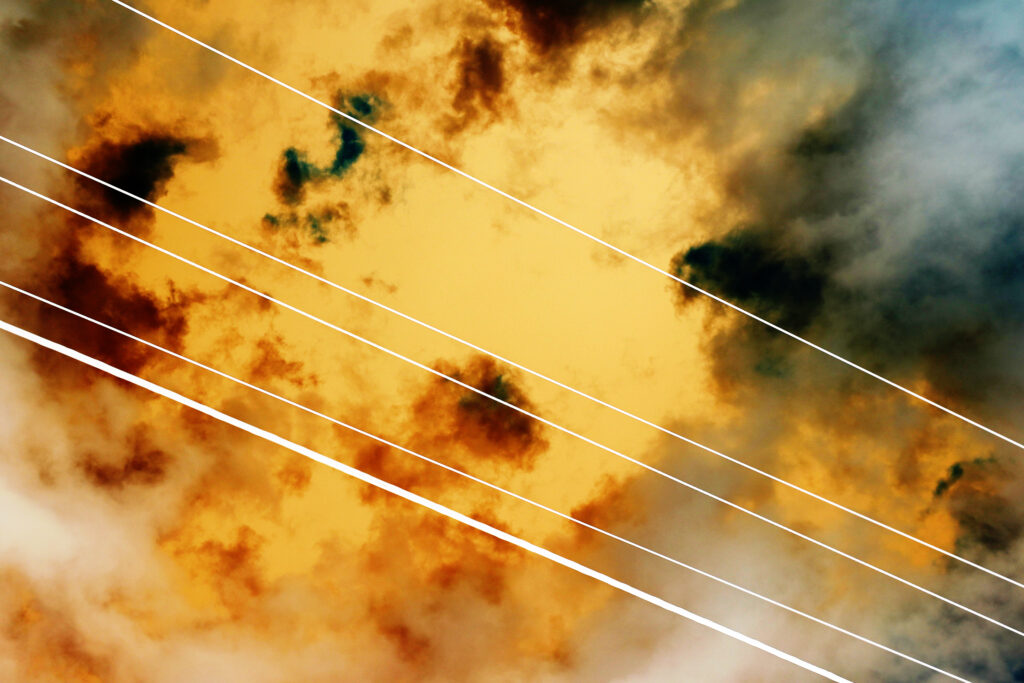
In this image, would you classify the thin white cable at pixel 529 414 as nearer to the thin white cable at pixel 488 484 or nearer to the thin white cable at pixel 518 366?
the thin white cable at pixel 518 366

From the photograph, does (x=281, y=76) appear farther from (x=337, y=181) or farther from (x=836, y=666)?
(x=836, y=666)

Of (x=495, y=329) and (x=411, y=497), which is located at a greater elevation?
(x=495, y=329)

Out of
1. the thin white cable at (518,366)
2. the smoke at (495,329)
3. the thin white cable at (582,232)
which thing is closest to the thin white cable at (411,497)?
the smoke at (495,329)

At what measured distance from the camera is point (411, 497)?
3939 mm

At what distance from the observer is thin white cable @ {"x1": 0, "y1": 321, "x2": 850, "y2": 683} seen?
3.82 m

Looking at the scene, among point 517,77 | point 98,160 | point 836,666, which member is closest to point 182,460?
point 98,160

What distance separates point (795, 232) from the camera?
3.86 metres

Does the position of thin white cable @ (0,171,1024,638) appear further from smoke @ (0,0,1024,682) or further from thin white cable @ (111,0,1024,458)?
thin white cable @ (111,0,1024,458)

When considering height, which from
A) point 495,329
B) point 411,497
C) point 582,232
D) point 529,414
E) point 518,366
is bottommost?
point 411,497

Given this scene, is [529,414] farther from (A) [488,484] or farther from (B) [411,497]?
(B) [411,497]

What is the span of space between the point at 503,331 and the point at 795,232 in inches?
77.3

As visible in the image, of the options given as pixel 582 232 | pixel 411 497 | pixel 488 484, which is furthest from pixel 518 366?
pixel 411 497

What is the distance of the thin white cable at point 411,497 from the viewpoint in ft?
12.5

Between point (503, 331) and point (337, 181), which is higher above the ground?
point (337, 181)
